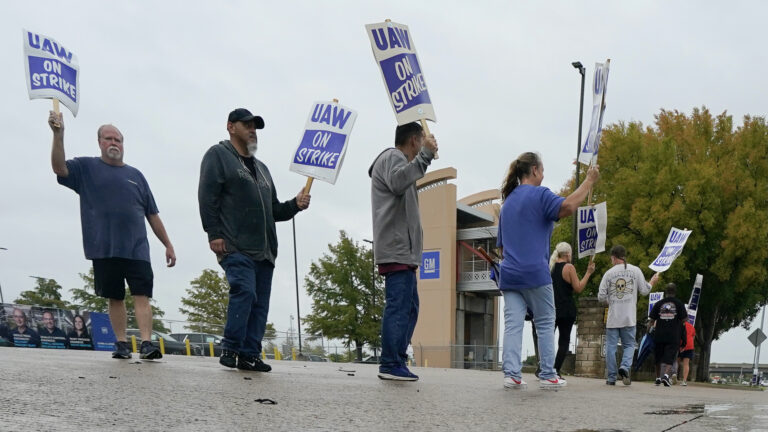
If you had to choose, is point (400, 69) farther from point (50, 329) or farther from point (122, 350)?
Result: point (50, 329)

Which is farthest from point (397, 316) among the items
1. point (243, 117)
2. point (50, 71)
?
point (50, 71)

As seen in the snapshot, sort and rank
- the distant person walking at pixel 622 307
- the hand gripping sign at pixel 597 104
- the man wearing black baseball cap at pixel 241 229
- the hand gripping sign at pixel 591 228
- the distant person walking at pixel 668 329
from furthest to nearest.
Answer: the distant person walking at pixel 668 329
the hand gripping sign at pixel 591 228
the hand gripping sign at pixel 597 104
the distant person walking at pixel 622 307
the man wearing black baseball cap at pixel 241 229

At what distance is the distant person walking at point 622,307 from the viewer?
33.3 ft

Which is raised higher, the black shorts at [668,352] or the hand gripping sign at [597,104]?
the hand gripping sign at [597,104]

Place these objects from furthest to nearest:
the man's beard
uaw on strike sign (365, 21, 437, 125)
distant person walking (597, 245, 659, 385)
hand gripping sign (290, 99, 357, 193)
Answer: distant person walking (597, 245, 659, 385), hand gripping sign (290, 99, 357, 193), the man's beard, uaw on strike sign (365, 21, 437, 125)

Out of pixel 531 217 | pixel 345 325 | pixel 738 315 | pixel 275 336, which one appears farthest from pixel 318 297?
pixel 531 217

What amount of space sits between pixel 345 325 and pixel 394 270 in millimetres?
41856

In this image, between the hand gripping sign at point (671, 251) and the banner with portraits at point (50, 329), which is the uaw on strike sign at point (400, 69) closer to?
the hand gripping sign at point (671, 251)

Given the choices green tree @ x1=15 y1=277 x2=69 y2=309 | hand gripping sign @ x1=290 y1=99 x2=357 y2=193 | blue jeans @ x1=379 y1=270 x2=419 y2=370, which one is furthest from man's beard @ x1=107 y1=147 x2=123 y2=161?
green tree @ x1=15 y1=277 x2=69 y2=309

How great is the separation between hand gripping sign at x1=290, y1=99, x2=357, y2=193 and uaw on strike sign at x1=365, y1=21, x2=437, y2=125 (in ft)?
4.36

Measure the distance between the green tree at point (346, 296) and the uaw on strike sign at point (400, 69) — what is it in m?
40.6

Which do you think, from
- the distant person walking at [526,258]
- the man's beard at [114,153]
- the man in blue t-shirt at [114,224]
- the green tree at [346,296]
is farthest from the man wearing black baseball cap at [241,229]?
the green tree at [346,296]

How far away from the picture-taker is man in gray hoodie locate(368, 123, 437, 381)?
6.18 metres

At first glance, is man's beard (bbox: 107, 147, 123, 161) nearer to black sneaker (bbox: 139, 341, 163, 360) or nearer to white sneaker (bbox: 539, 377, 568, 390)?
black sneaker (bbox: 139, 341, 163, 360)
